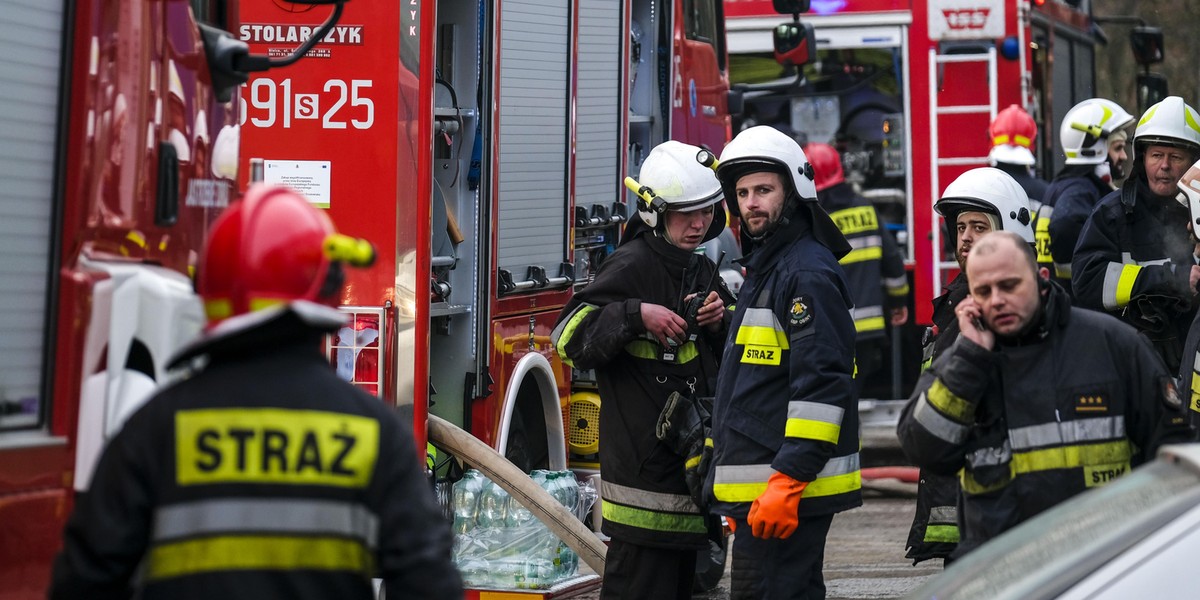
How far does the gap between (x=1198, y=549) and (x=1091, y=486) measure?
3.79ft

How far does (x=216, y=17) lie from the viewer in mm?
3953

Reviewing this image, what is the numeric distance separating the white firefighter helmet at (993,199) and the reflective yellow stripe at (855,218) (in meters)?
4.75

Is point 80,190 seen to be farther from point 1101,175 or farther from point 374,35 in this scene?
point 1101,175

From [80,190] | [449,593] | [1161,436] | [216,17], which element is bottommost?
[449,593]

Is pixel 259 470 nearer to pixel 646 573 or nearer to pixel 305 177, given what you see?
pixel 646 573

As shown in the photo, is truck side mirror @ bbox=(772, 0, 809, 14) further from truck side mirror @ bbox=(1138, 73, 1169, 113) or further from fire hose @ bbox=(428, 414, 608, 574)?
fire hose @ bbox=(428, 414, 608, 574)

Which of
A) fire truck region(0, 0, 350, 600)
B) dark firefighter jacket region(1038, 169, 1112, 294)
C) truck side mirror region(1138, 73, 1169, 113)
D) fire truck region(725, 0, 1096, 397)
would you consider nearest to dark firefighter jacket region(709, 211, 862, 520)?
fire truck region(0, 0, 350, 600)

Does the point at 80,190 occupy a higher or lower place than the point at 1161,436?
higher

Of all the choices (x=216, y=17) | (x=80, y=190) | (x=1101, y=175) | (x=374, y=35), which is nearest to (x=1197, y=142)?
(x=1101, y=175)

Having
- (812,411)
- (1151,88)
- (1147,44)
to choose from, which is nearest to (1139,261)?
(812,411)

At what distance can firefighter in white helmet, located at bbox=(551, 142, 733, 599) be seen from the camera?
5199 millimetres

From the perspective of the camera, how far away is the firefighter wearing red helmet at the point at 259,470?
252 centimetres

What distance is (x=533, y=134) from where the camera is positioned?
6625mm

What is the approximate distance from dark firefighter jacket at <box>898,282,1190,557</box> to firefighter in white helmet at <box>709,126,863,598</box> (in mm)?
782
